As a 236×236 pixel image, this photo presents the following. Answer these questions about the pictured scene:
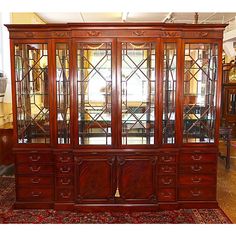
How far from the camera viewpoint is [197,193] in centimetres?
360

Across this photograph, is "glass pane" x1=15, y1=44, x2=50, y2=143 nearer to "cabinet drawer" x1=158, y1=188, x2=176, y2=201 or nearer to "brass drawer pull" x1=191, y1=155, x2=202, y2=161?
"cabinet drawer" x1=158, y1=188, x2=176, y2=201

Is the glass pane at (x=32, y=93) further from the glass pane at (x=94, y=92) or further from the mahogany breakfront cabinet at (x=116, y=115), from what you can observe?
the glass pane at (x=94, y=92)

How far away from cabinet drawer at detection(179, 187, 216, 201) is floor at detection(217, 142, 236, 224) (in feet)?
0.86

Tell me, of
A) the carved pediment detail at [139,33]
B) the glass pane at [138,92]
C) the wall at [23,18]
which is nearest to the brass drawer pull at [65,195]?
the glass pane at [138,92]

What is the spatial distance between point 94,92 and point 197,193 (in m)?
1.75

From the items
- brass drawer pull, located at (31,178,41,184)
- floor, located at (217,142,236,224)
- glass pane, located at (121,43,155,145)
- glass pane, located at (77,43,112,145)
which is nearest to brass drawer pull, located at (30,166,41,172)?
brass drawer pull, located at (31,178,41,184)

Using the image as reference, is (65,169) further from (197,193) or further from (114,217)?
(197,193)

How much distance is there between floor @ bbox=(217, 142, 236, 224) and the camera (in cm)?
363

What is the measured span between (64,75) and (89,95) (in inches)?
14.6

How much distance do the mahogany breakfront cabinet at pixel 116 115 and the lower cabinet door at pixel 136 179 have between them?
12 millimetres

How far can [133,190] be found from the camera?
3.53 metres
